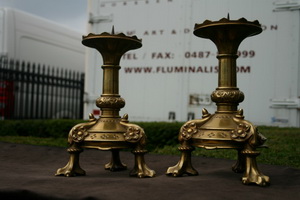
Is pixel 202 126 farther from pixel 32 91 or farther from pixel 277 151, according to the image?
pixel 32 91

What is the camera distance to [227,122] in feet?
8.44

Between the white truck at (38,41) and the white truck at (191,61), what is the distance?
2285 millimetres

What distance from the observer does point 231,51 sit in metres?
2.65

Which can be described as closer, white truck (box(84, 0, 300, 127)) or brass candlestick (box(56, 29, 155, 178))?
brass candlestick (box(56, 29, 155, 178))

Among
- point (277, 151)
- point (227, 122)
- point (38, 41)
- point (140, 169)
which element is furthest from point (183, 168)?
point (38, 41)

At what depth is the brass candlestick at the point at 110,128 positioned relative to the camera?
265 centimetres

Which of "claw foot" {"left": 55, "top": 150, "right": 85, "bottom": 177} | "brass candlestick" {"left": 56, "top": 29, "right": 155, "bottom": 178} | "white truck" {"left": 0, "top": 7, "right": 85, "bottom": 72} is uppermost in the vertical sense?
"white truck" {"left": 0, "top": 7, "right": 85, "bottom": 72}

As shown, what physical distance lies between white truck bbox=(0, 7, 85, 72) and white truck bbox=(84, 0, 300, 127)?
2.29 meters

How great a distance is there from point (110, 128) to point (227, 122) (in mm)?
825

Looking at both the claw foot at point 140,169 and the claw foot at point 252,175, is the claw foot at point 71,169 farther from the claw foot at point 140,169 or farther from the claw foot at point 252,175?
the claw foot at point 252,175

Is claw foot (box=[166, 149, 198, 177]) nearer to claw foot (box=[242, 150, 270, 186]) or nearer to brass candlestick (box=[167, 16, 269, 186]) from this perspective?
brass candlestick (box=[167, 16, 269, 186])

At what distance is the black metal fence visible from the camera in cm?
832

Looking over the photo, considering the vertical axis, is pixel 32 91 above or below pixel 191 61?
below

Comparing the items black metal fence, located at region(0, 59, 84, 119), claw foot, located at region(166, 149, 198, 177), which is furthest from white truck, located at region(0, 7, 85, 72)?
claw foot, located at region(166, 149, 198, 177)
